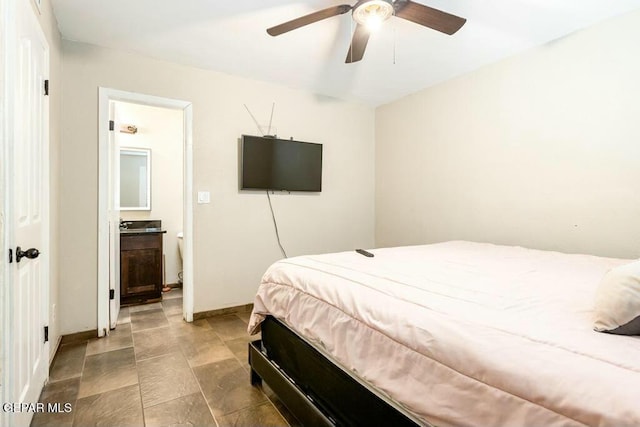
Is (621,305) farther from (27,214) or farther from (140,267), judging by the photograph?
(140,267)

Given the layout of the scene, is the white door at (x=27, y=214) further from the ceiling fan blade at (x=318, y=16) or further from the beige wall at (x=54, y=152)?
the ceiling fan blade at (x=318, y=16)

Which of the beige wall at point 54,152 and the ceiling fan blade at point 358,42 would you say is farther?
the beige wall at point 54,152

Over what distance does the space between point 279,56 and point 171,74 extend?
3.45 feet

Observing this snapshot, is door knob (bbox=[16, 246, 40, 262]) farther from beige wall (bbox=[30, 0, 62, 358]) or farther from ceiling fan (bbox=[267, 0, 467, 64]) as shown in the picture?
ceiling fan (bbox=[267, 0, 467, 64])

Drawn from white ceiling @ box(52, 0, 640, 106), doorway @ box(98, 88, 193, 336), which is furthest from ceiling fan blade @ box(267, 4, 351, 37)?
doorway @ box(98, 88, 193, 336)

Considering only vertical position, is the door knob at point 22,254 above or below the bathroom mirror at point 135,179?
below

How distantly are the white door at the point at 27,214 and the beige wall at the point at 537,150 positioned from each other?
3.34m

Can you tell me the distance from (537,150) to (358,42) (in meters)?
1.77

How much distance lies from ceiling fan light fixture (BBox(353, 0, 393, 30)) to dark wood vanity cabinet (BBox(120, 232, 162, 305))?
10.4 feet

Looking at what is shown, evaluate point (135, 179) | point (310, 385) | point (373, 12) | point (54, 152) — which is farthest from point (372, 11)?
point (135, 179)

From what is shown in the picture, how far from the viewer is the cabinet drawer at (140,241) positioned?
11.3 feet

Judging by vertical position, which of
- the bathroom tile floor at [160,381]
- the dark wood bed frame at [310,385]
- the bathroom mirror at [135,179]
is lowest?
the bathroom tile floor at [160,381]

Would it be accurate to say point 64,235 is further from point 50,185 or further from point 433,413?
point 433,413

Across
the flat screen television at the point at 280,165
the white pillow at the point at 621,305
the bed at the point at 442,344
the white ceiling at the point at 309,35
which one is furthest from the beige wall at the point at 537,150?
the white pillow at the point at 621,305
